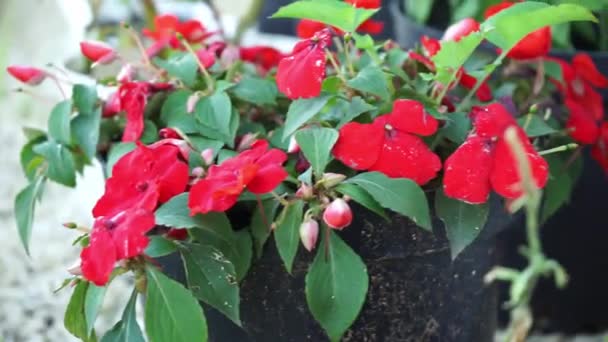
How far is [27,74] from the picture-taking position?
2.49 ft

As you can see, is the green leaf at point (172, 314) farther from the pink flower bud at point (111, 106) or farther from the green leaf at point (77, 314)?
the pink flower bud at point (111, 106)

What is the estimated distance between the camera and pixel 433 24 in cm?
107

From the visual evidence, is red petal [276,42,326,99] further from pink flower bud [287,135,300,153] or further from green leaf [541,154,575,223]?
green leaf [541,154,575,223]

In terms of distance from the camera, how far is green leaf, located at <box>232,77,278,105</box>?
716 mm

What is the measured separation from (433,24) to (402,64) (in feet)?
1.10

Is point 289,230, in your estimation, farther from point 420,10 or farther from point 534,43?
point 420,10

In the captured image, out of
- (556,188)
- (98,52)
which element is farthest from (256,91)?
(556,188)

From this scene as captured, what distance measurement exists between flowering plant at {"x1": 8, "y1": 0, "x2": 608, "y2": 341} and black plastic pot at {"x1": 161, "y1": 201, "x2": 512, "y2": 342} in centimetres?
3

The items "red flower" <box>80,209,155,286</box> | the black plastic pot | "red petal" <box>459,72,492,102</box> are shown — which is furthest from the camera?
"red petal" <box>459,72,492,102</box>

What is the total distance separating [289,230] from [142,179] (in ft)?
0.34

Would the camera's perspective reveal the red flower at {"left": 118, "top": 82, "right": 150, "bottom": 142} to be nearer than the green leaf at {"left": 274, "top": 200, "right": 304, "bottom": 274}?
No

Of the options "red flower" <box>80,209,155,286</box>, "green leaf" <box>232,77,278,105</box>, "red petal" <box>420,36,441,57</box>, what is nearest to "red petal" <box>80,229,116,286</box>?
"red flower" <box>80,209,155,286</box>

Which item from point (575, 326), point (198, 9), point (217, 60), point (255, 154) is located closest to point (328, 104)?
point (255, 154)

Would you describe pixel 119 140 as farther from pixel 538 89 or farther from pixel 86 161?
pixel 538 89
